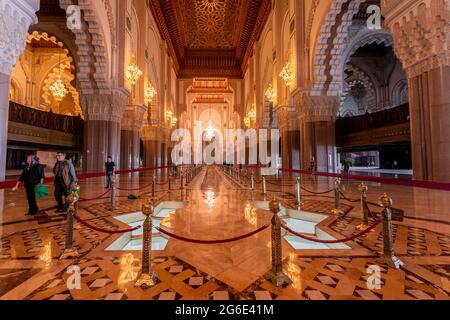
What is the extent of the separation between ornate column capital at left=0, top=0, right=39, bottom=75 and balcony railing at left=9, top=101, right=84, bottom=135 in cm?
667

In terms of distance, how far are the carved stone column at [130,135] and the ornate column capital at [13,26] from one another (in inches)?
281

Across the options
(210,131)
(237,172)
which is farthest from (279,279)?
(210,131)

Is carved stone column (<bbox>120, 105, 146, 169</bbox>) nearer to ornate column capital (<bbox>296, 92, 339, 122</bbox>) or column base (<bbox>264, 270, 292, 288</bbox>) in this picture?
ornate column capital (<bbox>296, 92, 339, 122</bbox>)

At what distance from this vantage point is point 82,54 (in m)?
8.19

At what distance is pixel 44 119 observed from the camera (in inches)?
423

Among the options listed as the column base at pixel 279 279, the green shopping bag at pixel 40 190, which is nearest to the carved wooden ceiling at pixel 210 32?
the green shopping bag at pixel 40 190

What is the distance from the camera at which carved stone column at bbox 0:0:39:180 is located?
3.94m

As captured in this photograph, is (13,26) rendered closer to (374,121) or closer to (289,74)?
(289,74)

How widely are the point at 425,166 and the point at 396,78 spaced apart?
14.5m

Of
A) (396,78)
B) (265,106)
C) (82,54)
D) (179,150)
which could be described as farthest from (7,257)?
(179,150)

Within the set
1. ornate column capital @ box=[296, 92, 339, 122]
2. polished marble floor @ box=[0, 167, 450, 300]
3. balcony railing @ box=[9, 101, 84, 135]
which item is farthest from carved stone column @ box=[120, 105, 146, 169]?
polished marble floor @ box=[0, 167, 450, 300]

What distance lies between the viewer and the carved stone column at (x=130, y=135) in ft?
38.0

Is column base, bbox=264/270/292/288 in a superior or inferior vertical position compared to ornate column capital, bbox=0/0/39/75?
inferior
